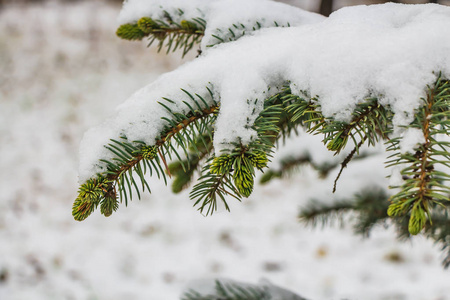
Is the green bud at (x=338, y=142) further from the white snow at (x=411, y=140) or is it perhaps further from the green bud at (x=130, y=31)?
the green bud at (x=130, y=31)

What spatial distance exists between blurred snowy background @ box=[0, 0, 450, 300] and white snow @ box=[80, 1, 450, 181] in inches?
37.6

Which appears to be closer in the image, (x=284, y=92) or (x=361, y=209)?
(x=284, y=92)

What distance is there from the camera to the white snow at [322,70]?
0.64 meters

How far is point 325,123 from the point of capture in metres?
0.67

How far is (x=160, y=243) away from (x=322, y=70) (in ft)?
9.30

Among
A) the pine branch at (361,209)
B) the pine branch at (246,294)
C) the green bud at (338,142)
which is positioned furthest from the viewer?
the pine branch at (361,209)

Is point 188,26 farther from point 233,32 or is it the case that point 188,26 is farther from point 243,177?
point 243,177

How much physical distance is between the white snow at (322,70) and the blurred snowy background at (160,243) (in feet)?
3.13

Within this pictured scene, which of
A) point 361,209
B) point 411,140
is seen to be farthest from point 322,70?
point 361,209

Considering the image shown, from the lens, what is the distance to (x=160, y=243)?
10.5ft

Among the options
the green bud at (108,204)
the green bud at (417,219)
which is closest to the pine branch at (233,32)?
the green bud at (108,204)

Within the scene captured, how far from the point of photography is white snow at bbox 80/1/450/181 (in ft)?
2.11

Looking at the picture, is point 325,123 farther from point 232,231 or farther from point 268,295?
point 232,231

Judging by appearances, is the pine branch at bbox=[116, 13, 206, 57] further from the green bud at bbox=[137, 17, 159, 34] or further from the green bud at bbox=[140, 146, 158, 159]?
the green bud at bbox=[140, 146, 158, 159]
